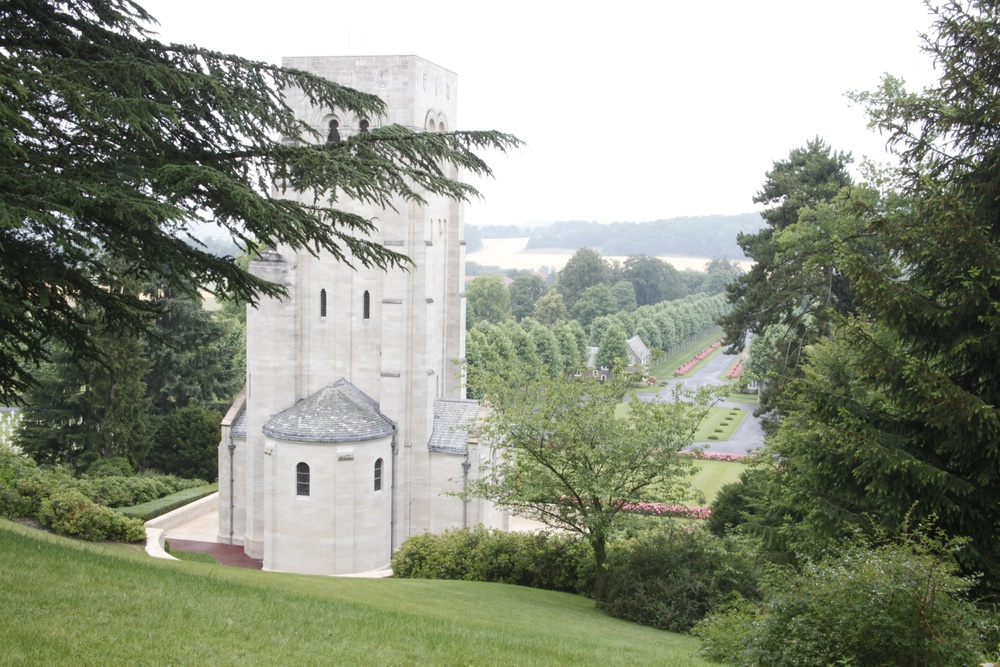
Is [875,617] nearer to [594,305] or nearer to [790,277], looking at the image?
[790,277]

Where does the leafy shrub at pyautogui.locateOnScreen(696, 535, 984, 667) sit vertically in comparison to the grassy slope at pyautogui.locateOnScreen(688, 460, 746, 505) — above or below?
above

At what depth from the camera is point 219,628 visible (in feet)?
32.9

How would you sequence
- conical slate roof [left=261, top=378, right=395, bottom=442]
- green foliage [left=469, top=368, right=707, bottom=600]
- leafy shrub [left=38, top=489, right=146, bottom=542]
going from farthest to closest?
conical slate roof [left=261, top=378, right=395, bottom=442]
leafy shrub [left=38, top=489, right=146, bottom=542]
green foliage [left=469, top=368, right=707, bottom=600]

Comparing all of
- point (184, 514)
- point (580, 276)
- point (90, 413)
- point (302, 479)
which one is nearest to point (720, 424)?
point (184, 514)

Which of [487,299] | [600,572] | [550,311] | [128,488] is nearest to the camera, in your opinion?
[600,572]

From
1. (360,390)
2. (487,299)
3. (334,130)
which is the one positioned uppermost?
(334,130)

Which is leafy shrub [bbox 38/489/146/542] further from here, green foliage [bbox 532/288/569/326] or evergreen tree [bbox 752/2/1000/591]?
green foliage [bbox 532/288/569/326]

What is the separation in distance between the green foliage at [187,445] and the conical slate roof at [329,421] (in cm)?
1253

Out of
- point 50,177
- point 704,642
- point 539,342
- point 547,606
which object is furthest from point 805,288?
point 539,342

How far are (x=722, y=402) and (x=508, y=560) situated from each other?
141ft

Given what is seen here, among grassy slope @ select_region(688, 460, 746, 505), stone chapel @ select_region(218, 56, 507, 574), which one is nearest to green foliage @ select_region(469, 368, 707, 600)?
stone chapel @ select_region(218, 56, 507, 574)

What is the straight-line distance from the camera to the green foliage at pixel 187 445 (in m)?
38.8

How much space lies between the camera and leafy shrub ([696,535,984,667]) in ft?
29.6

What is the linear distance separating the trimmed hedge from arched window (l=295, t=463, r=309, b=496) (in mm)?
6721
